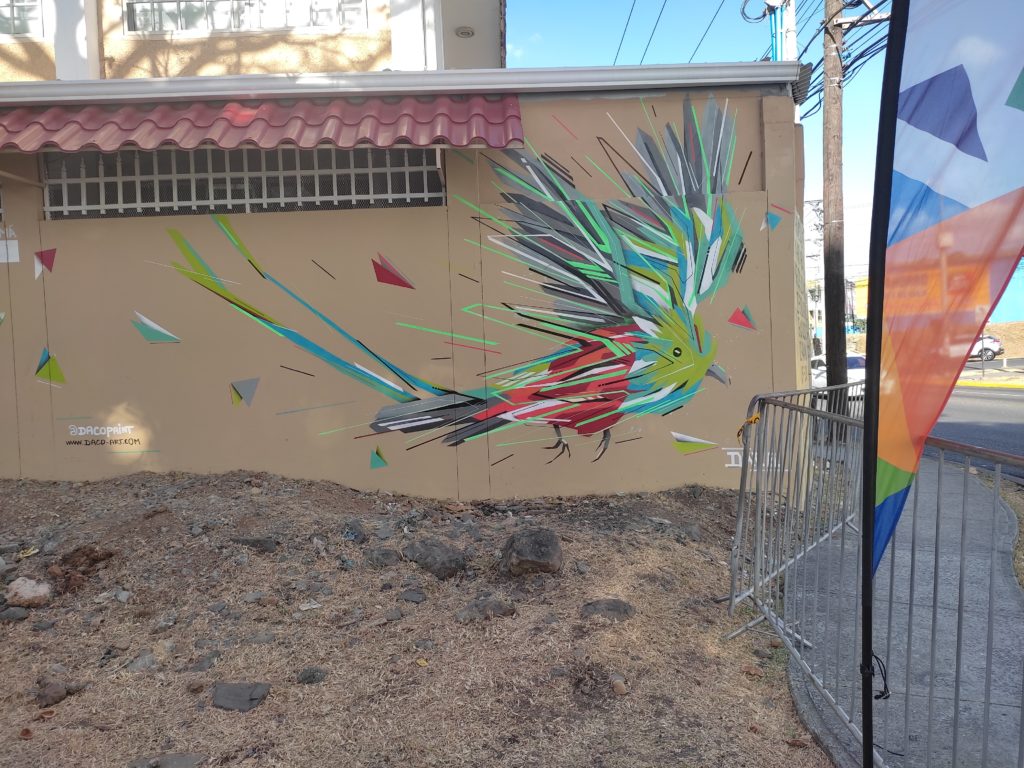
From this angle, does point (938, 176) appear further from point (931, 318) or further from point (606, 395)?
point (606, 395)

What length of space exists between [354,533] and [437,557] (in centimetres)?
78

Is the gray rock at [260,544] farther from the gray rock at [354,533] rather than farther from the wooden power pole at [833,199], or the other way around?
the wooden power pole at [833,199]

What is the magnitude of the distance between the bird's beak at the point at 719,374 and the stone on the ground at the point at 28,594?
4.98 meters

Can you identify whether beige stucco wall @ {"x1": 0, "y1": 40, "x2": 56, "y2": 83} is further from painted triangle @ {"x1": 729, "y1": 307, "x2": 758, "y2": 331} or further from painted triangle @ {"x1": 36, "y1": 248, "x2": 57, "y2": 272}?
painted triangle @ {"x1": 729, "y1": 307, "x2": 758, "y2": 331}

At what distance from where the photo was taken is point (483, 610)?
13.1ft

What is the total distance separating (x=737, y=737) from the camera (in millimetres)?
3043

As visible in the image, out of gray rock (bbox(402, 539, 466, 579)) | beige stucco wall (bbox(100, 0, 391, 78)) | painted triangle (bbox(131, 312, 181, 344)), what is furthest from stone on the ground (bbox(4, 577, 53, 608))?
beige stucco wall (bbox(100, 0, 391, 78))

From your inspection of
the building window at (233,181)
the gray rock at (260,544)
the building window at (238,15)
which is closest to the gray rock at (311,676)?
the gray rock at (260,544)

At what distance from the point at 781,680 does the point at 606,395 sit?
319cm

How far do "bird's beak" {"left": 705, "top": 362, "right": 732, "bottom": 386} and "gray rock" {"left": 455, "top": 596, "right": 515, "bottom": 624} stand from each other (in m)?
3.18

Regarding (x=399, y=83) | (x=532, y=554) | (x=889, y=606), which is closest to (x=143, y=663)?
(x=532, y=554)

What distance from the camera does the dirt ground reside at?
9.78 feet

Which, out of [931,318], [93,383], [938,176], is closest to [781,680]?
[931,318]

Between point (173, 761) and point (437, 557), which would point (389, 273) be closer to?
point (437, 557)
